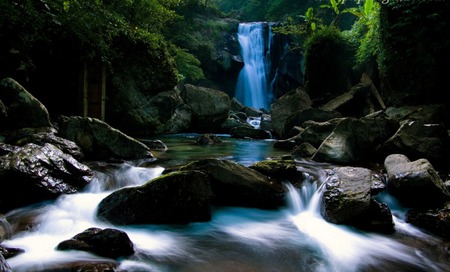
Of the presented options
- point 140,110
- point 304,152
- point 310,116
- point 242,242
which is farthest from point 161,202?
point 310,116

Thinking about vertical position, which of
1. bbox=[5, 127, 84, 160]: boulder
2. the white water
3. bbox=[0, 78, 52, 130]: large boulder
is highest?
bbox=[0, 78, 52, 130]: large boulder

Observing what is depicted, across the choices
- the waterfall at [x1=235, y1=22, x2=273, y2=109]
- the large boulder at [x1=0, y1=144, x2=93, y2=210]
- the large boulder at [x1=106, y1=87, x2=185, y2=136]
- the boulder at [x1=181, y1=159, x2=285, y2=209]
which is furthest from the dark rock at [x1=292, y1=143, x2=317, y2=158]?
the waterfall at [x1=235, y1=22, x2=273, y2=109]

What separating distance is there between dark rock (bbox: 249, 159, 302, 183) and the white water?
2.20 ft

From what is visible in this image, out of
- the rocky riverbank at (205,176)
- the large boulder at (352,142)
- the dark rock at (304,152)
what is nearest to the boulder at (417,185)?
the rocky riverbank at (205,176)

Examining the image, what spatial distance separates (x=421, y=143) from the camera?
6.52 metres

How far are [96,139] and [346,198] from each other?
16.9 ft

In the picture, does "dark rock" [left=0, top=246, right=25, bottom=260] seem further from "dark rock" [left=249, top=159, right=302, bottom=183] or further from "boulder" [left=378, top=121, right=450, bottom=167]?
"boulder" [left=378, top=121, right=450, bottom=167]

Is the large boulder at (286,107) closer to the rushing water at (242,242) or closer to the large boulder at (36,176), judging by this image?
the rushing water at (242,242)

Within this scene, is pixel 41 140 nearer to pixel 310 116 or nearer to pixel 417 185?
pixel 417 185

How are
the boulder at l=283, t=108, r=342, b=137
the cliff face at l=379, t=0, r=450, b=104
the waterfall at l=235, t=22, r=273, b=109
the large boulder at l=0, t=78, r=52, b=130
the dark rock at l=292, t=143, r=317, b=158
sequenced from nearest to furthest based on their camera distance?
the large boulder at l=0, t=78, r=52, b=130 < the dark rock at l=292, t=143, r=317, b=158 < the cliff face at l=379, t=0, r=450, b=104 < the boulder at l=283, t=108, r=342, b=137 < the waterfall at l=235, t=22, r=273, b=109

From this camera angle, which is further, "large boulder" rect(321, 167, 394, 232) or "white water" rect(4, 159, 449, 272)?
"large boulder" rect(321, 167, 394, 232)

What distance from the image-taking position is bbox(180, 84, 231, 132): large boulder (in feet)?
51.5

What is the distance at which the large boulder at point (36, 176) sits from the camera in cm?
427

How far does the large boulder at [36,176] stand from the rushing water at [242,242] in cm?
18
